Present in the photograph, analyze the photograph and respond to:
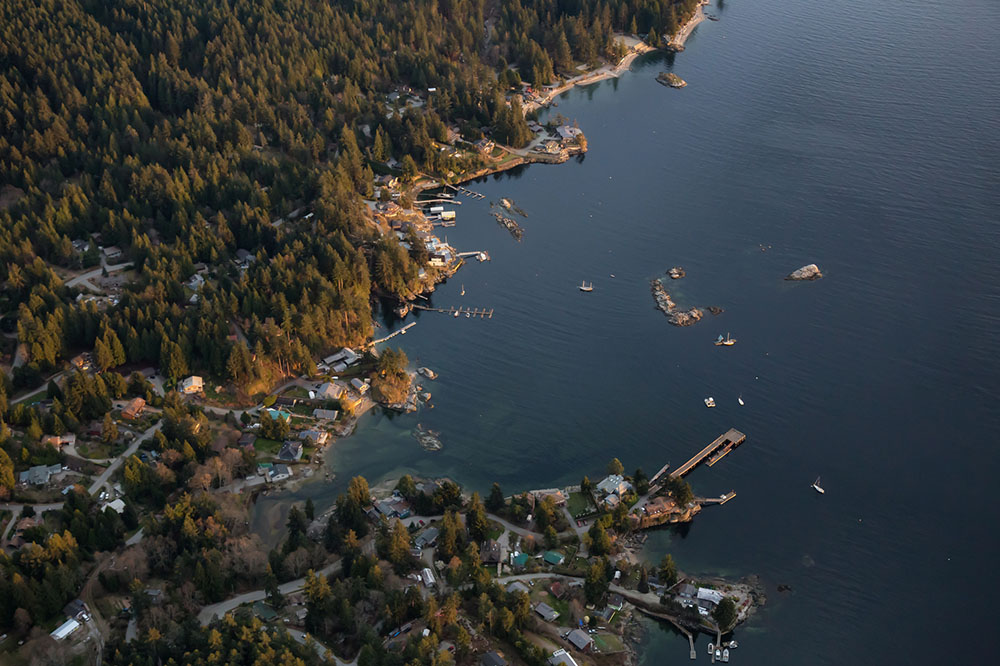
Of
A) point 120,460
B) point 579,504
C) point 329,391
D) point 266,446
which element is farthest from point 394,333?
point 579,504

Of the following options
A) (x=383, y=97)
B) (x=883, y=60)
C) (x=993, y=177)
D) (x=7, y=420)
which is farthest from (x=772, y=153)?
(x=7, y=420)

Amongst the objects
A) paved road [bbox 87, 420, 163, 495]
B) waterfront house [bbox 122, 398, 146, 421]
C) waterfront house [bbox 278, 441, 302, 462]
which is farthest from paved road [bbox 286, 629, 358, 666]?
waterfront house [bbox 122, 398, 146, 421]

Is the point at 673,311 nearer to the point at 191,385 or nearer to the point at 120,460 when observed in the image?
the point at 191,385

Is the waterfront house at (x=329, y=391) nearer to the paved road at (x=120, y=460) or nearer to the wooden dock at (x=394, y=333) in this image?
the wooden dock at (x=394, y=333)

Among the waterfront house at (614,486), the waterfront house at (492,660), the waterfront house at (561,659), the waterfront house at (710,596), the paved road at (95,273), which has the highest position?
the paved road at (95,273)

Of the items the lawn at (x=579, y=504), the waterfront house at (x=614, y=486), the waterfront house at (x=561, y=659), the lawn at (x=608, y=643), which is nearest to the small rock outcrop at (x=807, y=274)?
the waterfront house at (x=614, y=486)

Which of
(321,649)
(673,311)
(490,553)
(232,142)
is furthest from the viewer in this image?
(232,142)
